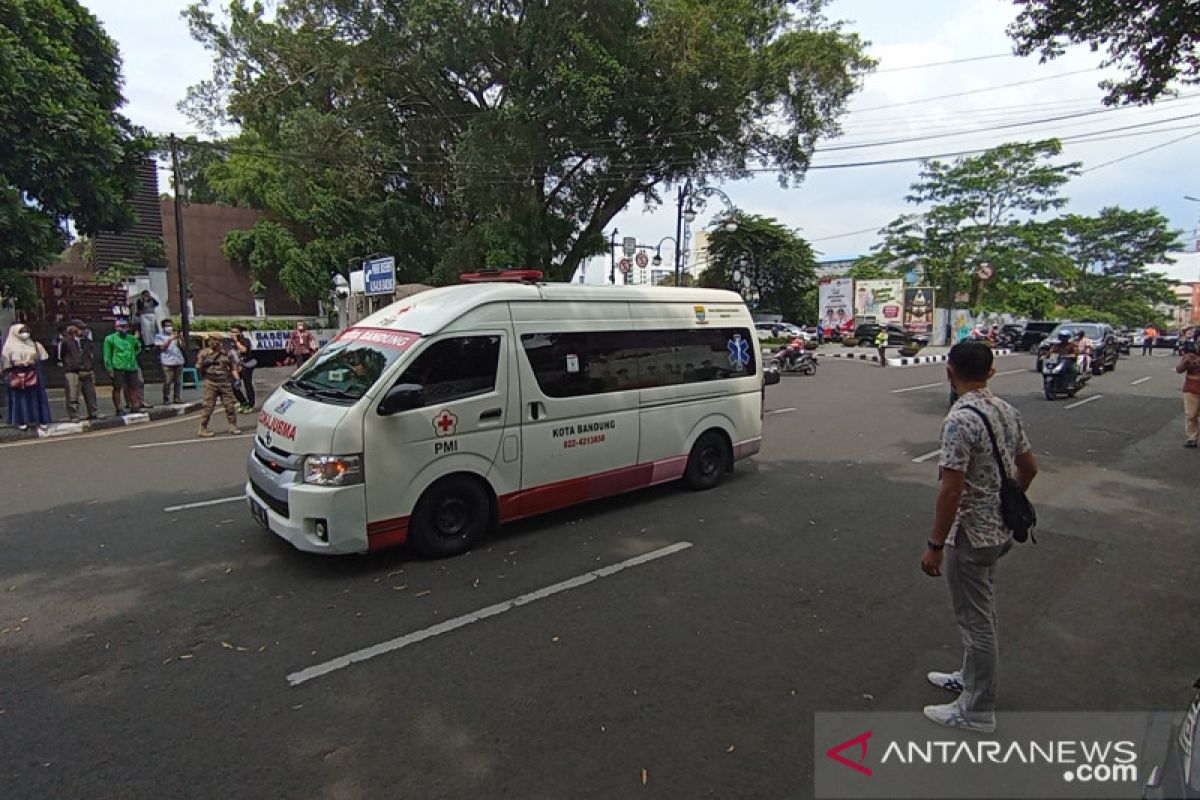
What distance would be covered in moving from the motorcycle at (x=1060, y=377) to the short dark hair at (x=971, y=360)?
14198 mm

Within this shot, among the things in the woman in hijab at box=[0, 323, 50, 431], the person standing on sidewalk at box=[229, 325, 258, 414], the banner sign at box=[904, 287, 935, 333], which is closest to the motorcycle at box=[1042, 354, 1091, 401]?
the person standing on sidewalk at box=[229, 325, 258, 414]

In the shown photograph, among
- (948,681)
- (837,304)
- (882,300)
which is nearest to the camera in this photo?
(948,681)

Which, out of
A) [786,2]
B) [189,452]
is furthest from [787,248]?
[189,452]

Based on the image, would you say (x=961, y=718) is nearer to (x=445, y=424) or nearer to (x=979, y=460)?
(x=979, y=460)

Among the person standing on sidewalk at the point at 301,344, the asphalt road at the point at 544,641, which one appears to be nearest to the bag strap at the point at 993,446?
the asphalt road at the point at 544,641

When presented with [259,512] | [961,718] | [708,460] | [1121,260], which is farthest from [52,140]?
[1121,260]

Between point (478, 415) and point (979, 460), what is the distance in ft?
11.7

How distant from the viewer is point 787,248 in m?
50.1

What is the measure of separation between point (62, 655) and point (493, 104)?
1032 inches

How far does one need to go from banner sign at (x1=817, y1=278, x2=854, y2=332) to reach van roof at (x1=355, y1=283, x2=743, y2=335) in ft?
127

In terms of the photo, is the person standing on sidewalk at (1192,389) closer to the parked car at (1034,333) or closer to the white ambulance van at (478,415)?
the white ambulance van at (478,415)

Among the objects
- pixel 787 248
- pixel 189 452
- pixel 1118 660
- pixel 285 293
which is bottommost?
pixel 1118 660

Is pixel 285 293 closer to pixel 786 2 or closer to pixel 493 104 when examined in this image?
pixel 493 104

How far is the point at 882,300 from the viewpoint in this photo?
4172 cm
